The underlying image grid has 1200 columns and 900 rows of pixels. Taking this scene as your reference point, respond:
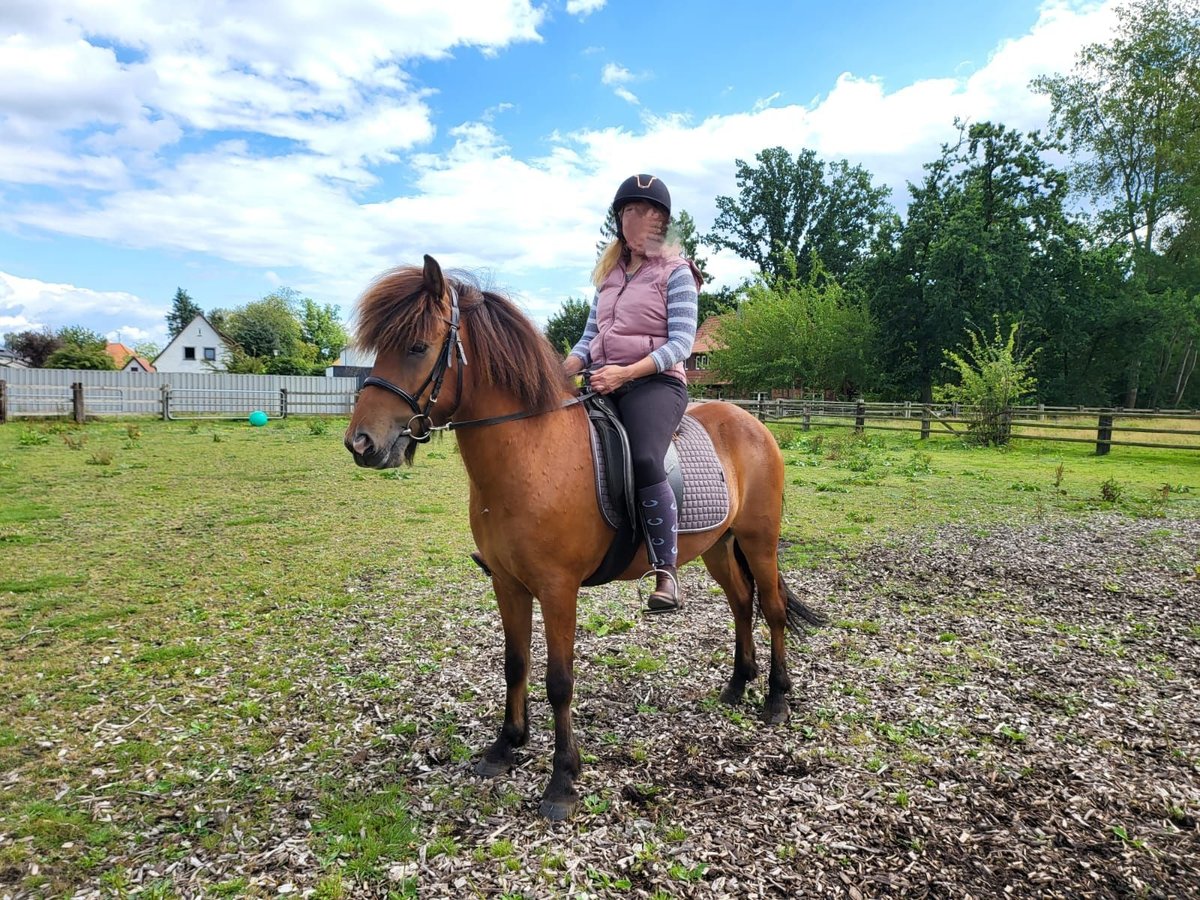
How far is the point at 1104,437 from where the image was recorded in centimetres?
1959

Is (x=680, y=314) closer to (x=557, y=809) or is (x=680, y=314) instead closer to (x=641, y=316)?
(x=641, y=316)

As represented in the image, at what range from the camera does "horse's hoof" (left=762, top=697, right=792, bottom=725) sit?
418cm

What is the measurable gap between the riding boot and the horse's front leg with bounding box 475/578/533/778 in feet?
2.40

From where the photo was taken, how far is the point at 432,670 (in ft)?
16.0

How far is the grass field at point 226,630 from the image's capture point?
9.78 ft

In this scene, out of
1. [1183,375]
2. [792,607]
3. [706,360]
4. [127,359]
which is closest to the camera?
[792,607]

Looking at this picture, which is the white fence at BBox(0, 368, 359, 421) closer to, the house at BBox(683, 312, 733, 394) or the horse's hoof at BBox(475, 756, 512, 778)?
the house at BBox(683, 312, 733, 394)

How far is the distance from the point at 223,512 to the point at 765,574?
9043 mm

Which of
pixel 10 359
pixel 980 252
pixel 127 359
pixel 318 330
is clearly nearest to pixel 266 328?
pixel 318 330

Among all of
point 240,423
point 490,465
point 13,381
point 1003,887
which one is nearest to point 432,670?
point 490,465

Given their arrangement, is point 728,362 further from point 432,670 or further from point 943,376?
point 432,670

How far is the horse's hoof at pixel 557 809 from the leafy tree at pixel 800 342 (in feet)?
132

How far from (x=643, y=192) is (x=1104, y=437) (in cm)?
2242

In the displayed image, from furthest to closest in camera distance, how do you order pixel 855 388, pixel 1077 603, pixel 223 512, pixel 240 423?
pixel 855 388 → pixel 240 423 → pixel 223 512 → pixel 1077 603
